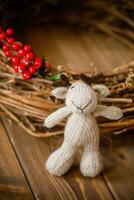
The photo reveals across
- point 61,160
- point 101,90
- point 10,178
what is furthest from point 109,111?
point 10,178

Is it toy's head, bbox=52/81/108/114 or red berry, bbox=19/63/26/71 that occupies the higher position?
red berry, bbox=19/63/26/71

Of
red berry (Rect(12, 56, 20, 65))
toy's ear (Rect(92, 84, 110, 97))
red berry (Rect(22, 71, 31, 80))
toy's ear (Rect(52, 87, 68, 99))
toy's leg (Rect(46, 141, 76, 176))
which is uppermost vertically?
red berry (Rect(12, 56, 20, 65))

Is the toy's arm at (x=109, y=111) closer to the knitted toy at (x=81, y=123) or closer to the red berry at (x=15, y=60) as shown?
the knitted toy at (x=81, y=123)

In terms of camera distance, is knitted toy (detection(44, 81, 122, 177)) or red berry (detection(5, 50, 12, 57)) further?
red berry (detection(5, 50, 12, 57))

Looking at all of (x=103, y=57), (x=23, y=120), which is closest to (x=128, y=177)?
(x=23, y=120)

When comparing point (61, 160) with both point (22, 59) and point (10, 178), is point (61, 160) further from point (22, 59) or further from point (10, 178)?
point (22, 59)

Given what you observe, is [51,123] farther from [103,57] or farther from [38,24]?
[38,24]

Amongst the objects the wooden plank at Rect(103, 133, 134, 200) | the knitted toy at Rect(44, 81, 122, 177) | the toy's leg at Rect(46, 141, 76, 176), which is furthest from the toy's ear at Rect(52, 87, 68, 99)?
the wooden plank at Rect(103, 133, 134, 200)

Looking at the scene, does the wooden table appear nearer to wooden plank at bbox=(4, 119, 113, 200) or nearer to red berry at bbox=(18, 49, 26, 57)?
wooden plank at bbox=(4, 119, 113, 200)
